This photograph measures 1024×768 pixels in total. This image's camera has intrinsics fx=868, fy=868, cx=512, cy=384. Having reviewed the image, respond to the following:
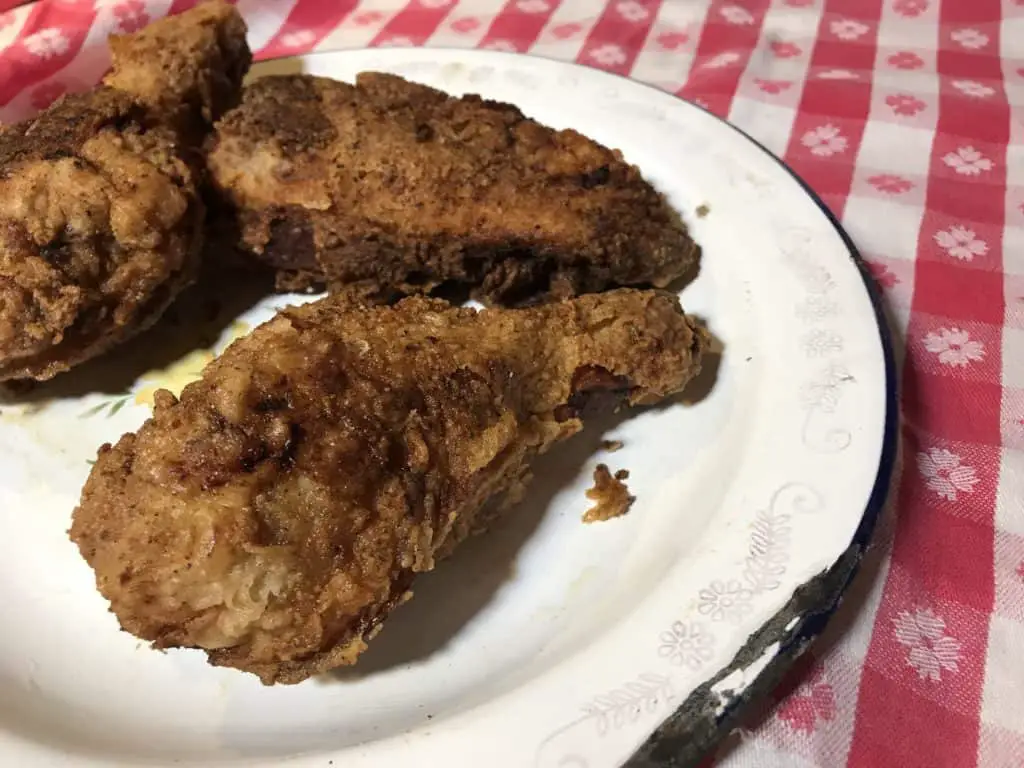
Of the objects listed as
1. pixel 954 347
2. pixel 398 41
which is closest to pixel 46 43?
pixel 398 41

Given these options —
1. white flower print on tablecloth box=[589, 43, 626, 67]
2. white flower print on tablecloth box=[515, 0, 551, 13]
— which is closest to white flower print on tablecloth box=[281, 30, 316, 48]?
white flower print on tablecloth box=[515, 0, 551, 13]

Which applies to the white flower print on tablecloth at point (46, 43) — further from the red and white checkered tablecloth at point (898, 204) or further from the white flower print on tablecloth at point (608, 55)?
the white flower print on tablecloth at point (608, 55)

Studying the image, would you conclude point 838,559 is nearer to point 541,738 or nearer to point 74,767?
point 541,738

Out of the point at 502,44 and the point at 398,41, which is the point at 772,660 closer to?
the point at 502,44

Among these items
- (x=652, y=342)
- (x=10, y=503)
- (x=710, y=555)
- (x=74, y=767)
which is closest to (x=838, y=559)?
(x=710, y=555)

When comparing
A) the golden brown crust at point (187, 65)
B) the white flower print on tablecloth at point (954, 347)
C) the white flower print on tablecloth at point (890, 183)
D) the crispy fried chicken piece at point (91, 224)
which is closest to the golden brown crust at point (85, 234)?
the crispy fried chicken piece at point (91, 224)

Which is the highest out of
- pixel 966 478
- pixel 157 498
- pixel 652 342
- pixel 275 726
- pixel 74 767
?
pixel 157 498

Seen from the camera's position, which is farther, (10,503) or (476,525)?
(10,503)
